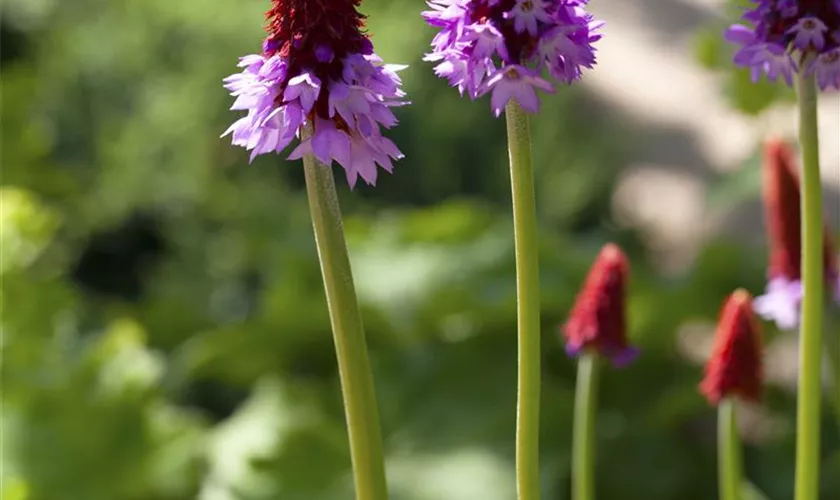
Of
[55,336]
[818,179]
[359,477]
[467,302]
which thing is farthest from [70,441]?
[818,179]

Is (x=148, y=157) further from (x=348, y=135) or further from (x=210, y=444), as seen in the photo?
(x=348, y=135)

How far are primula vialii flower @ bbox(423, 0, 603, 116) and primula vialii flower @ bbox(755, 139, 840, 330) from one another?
1.29 ft

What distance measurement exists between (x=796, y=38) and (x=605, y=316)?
10.4 inches

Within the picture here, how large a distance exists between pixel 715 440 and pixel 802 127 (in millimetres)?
1215

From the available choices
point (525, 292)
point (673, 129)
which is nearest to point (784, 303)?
point (525, 292)

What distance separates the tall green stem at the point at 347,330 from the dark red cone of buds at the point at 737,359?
11.1 inches

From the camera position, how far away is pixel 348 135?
46 centimetres

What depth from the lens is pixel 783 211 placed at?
2.63 feet

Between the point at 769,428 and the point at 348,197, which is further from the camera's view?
the point at 348,197

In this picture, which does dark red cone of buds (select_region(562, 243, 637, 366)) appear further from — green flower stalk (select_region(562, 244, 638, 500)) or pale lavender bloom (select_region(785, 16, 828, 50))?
pale lavender bloom (select_region(785, 16, 828, 50))

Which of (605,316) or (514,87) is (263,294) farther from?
(514,87)

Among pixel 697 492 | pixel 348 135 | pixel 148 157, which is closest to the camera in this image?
pixel 348 135

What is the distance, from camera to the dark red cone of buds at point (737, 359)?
27.7 inches

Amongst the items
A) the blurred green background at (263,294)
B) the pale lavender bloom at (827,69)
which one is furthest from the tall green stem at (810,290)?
the blurred green background at (263,294)
